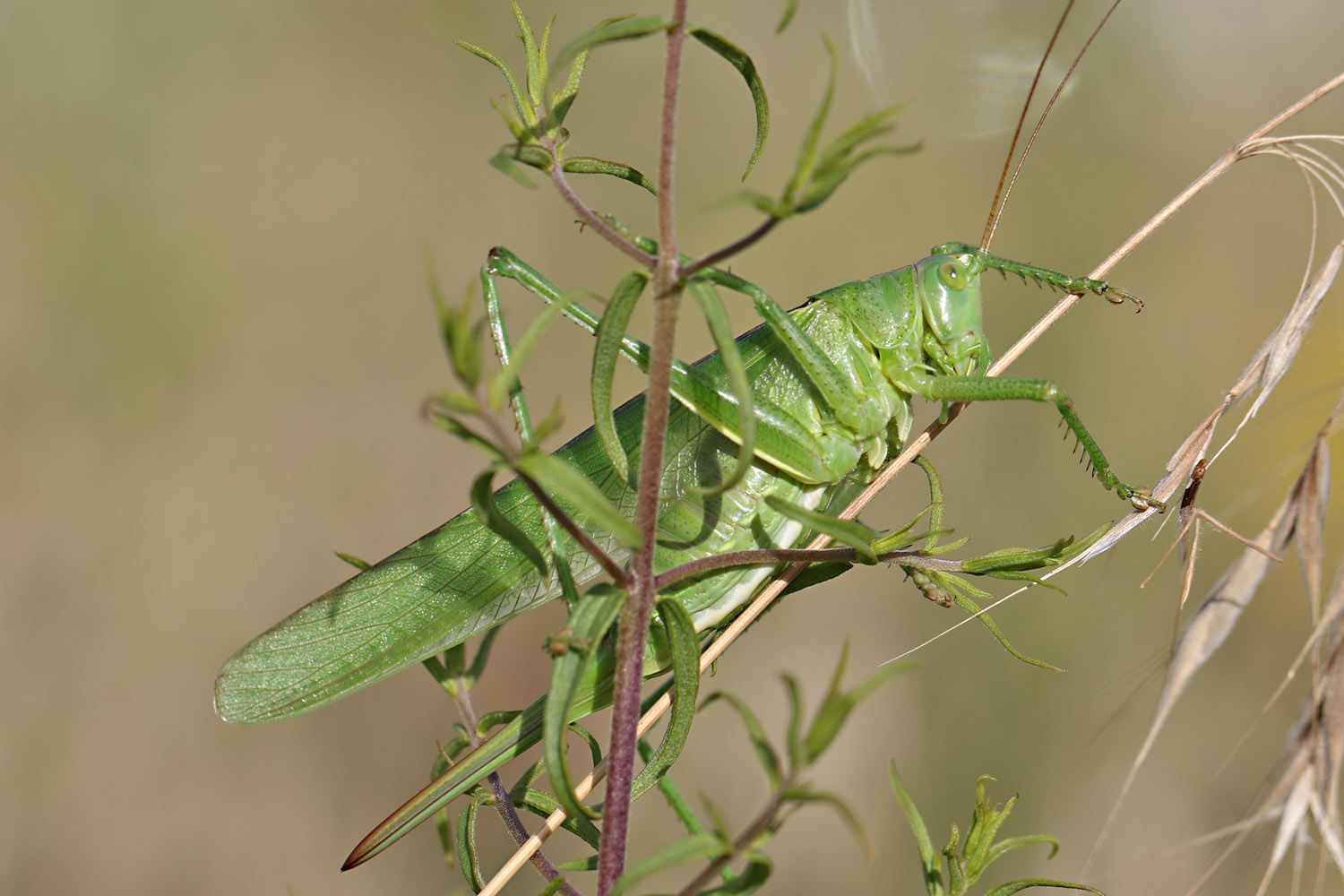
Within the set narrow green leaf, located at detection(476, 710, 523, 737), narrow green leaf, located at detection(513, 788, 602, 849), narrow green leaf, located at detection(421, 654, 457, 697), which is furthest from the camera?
narrow green leaf, located at detection(421, 654, 457, 697)

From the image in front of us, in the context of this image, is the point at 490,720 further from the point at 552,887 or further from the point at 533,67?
the point at 533,67

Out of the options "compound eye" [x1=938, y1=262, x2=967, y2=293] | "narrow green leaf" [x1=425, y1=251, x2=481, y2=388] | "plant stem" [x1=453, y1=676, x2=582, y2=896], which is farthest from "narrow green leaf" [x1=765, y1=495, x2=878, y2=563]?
"compound eye" [x1=938, y1=262, x2=967, y2=293]

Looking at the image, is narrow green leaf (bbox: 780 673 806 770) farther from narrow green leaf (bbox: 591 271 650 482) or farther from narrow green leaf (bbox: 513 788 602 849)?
narrow green leaf (bbox: 513 788 602 849)

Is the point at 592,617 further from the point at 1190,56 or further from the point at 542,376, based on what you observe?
the point at 1190,56

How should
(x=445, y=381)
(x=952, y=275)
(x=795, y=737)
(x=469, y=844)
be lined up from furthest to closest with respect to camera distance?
(x=445, y=381), (x=952, y=275), (x=469, y=844), (x=795, y=737)

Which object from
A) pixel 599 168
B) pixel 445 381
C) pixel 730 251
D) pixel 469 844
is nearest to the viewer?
pixel 730 251

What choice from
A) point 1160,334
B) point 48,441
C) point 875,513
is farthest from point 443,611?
point 1160,334

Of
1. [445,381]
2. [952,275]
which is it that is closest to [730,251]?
[952,275]
